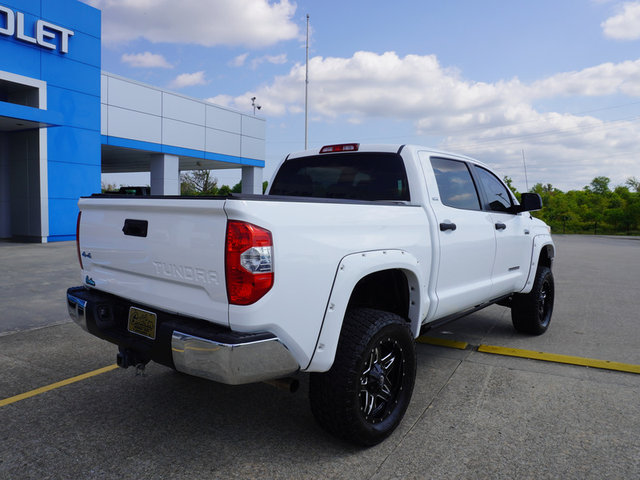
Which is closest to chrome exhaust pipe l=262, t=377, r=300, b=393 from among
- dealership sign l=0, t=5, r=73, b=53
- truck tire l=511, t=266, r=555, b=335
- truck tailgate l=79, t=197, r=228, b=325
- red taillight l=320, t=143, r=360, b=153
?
truck tailgate l=79, t=197, r=228, b=325

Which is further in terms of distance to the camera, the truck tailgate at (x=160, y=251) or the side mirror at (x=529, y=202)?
the side mirror at (x=529, y=202)

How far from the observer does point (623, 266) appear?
44.0ft

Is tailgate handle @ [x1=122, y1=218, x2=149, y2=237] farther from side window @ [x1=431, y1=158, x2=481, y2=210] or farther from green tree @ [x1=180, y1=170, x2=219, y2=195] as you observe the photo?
green tree @ [x1=180, y1=170, x2=219, y2=195]

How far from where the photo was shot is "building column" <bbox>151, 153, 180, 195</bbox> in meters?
24.2

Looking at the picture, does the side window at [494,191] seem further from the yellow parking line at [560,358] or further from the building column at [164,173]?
the building column at [164,173]

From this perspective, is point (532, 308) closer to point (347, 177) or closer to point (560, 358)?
point (560, 358)

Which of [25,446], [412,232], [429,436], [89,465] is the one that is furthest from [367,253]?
[25,446]

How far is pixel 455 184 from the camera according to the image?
425 cm

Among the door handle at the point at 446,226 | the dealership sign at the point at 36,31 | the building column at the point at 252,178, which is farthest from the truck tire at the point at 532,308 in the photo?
the building column at the point at 252,178

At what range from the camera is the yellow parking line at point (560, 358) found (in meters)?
4.46

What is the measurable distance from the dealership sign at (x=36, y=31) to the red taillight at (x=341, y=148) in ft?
51.1

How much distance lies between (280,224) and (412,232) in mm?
1251

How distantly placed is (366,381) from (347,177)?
1768mm

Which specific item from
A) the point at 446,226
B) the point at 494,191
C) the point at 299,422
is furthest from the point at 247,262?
the point at 494,191
